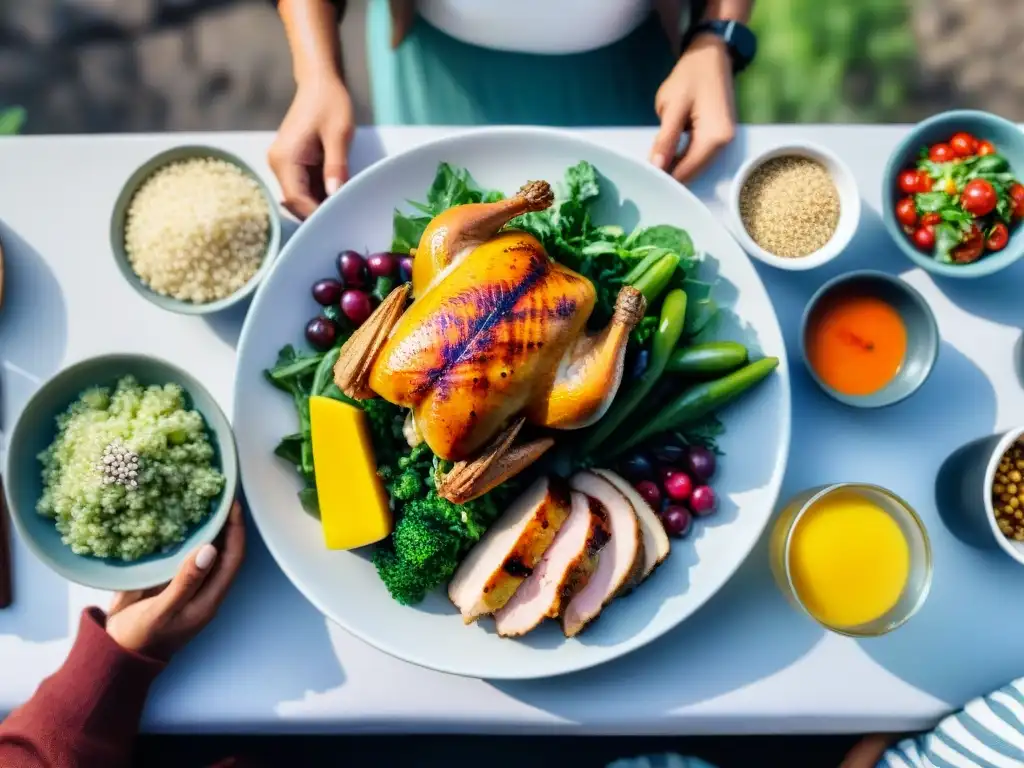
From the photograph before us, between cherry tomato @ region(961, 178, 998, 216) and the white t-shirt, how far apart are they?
25.9 inches

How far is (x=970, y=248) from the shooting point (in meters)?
1.33

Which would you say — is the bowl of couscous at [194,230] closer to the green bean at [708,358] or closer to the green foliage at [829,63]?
the green bean at [708,358]

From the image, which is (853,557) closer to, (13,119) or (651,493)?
(651,493)

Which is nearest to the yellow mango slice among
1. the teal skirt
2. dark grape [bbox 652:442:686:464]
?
dark grape [bbox 652:442:686:464]

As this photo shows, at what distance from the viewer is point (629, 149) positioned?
143cm

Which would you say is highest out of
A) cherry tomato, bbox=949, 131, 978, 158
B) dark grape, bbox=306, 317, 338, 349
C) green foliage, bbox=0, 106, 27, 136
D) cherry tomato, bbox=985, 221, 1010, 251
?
cherry tomato, bbox=949, 131, 978, 158

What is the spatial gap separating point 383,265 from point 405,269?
1.4 inches

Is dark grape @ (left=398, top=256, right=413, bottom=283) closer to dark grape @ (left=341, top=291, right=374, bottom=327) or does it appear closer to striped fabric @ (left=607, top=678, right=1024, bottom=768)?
dark grape @ (left=341, top=291, right=374, bottom=327)

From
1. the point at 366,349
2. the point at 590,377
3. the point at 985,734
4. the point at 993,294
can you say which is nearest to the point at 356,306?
the point at 366,349

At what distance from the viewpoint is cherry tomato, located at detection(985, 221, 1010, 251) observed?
1.32 m

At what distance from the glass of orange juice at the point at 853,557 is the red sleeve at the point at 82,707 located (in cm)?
101

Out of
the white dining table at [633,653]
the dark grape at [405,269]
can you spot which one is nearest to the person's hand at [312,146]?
the white dining table at [633,653]

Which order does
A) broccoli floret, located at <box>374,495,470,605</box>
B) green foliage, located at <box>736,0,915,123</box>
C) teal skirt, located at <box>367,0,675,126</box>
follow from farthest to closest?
green foliage, located at <box>736,0,915,123</box>, teal skirt, located at <box>367,0,675,126</box>, broccoli floret, located at <box>374,495,470,605</box>

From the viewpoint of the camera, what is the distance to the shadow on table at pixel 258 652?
134 cm
